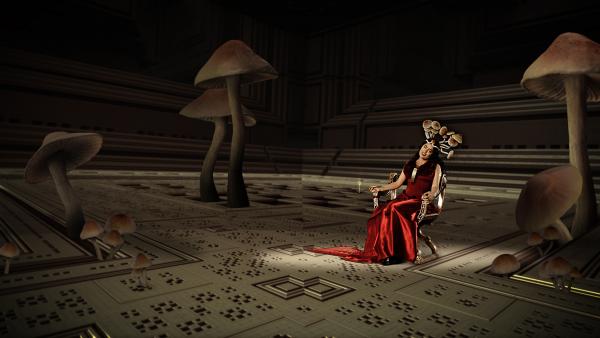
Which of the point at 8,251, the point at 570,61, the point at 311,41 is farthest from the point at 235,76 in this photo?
the point at 311,41

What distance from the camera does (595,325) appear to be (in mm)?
1424

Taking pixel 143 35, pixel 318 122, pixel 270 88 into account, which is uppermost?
pixel 143 35

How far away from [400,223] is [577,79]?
1.91 metres

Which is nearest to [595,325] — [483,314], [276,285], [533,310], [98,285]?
[533,310]

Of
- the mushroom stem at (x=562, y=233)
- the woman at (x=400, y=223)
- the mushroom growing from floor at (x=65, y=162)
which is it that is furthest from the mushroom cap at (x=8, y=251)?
the mushroom stem at (x=562, y=233)

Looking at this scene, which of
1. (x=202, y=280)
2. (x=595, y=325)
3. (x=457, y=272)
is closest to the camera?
(x=595, y=325)

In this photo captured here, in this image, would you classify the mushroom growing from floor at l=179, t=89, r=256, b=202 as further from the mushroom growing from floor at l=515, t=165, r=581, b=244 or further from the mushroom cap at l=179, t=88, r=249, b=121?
the mushroom growing from floor at l=515, t=165, r=581, b=244

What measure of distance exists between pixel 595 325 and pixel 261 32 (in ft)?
41.6

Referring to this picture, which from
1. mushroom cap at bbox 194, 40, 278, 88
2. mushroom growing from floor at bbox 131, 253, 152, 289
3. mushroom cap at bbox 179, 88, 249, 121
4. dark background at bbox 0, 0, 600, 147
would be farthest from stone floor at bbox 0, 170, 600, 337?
dark background at bbox 0, 0, 600, 147

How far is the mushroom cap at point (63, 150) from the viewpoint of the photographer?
6.95 feet

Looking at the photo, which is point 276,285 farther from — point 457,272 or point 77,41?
point 77,41

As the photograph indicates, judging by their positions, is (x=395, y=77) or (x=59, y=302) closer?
(x=59, y=302)

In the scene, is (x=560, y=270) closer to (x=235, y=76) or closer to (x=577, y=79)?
(x=577, y=79)

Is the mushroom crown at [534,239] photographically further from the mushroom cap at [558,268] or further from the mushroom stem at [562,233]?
the mushroom cap at [558,268]
